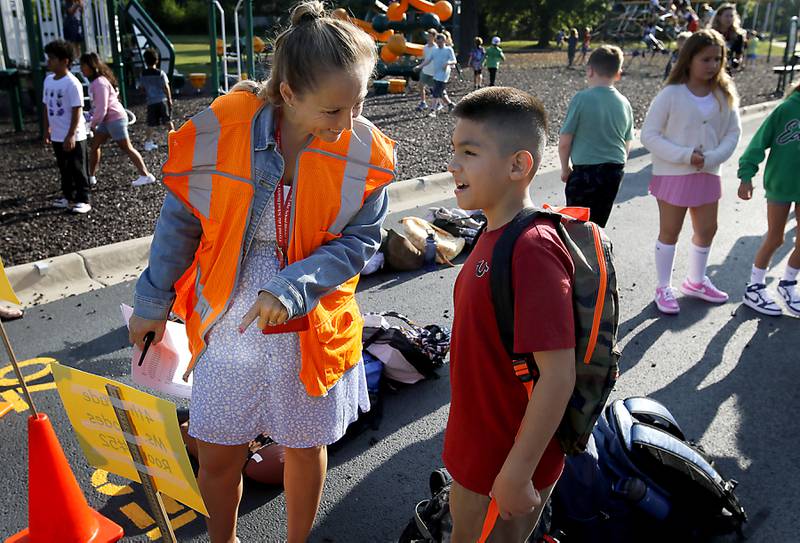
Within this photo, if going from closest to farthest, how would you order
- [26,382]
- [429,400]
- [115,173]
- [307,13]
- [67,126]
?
[307,13]
[429,400]
[26,382]
[67,126]
[115,173]

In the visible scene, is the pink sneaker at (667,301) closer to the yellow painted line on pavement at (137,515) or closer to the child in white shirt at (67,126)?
the yellow painted line on pavement at (137,515)

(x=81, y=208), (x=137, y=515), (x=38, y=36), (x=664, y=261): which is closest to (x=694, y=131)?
(x=664, y=261)

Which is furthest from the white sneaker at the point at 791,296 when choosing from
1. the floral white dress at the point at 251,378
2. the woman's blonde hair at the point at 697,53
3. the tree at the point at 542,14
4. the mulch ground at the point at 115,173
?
the tree at the point at 542,14

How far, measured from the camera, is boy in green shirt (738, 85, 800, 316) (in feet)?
15.3

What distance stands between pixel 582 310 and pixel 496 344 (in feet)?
0.78

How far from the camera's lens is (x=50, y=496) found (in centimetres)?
238

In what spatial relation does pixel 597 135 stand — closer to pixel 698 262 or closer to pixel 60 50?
pixel 698 262

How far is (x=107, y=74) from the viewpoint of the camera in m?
8.52

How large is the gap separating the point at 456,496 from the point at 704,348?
3.14m

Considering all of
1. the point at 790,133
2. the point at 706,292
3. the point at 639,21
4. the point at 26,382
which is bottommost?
the point at 26,382

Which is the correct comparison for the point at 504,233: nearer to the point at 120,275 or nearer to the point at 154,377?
the point at 154,377

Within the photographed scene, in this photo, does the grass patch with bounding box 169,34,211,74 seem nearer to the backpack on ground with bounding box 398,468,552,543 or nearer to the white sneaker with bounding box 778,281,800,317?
the white sneaker with bounding box 778,281,800,317

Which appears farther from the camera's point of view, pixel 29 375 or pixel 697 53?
pixel 697 53

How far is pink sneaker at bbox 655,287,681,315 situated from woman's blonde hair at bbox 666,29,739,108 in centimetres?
136
